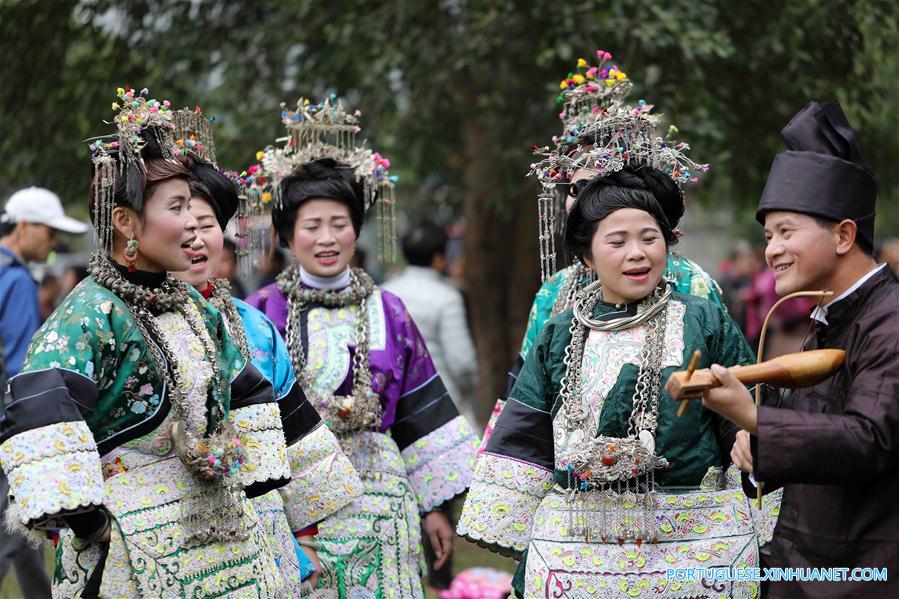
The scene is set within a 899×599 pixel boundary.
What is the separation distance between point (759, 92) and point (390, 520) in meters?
4.25

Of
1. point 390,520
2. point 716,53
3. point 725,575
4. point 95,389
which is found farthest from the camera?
point 716,53

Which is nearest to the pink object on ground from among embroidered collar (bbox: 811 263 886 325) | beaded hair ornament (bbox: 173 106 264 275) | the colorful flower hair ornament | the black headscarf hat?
beaded hair ornament (bbox: 173 106 264 275)

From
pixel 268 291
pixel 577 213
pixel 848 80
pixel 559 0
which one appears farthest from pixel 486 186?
pixel 577 213

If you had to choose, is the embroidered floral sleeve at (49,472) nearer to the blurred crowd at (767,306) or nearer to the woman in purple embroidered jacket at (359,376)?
the woman in purple embroidered jacket at (359,376)

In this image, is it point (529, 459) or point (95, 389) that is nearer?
point (95, 389)

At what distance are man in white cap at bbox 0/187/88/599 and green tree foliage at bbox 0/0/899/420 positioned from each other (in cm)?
115

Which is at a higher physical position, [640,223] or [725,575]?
[640,223]

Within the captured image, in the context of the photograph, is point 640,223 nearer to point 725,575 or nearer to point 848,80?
point 725,575

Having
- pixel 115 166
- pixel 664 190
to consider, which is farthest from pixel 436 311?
pixel 115 166

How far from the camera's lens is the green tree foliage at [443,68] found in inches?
278

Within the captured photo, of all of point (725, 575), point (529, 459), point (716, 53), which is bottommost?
point (725, 575)

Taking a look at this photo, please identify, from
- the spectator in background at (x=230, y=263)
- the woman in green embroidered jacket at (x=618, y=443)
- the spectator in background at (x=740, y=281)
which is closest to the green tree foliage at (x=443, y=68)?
the spectator in background at (x=230, y=263)

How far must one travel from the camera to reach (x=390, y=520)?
4816 millimetres

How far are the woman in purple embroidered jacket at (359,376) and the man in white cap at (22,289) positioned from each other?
5.74 feet
